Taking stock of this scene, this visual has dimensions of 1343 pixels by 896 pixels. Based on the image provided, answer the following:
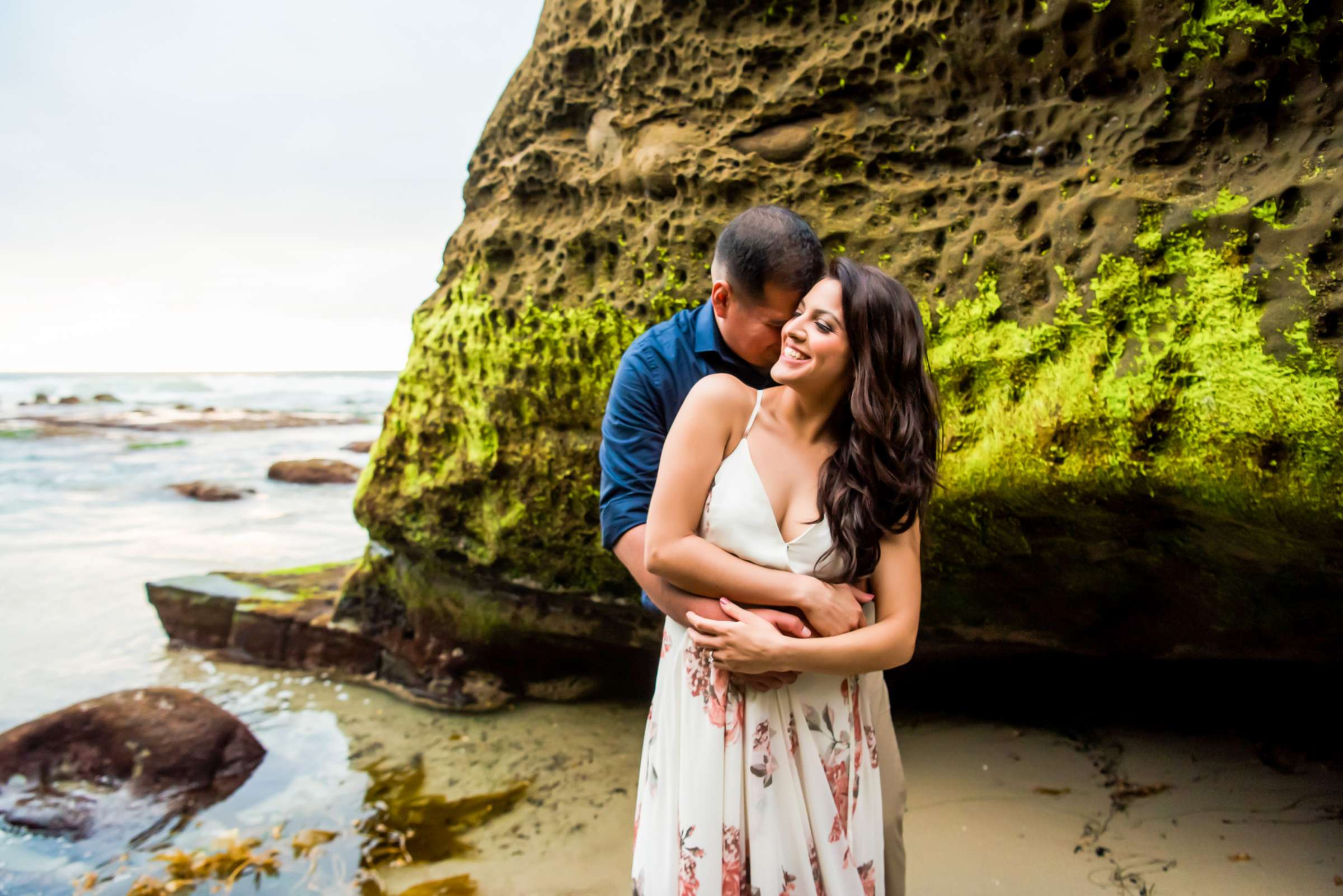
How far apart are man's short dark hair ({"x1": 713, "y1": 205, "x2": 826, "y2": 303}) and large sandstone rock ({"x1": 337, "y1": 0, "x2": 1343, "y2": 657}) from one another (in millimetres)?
1064

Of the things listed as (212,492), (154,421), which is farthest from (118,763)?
(154,421)

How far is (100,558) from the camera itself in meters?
9.71

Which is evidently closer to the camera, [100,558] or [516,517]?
[516,517]

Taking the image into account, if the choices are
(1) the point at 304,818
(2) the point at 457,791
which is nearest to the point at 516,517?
(2) the point at 457,791

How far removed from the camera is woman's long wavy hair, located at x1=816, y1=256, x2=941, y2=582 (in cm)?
178

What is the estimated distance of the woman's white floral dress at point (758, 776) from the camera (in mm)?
1767

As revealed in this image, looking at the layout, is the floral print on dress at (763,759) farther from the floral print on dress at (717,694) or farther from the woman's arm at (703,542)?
the woman's arm at (703,542)

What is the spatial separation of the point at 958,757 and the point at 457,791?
85.8 inches

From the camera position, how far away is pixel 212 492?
13.5m

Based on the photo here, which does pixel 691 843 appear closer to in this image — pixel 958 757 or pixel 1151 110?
pixel 958 757

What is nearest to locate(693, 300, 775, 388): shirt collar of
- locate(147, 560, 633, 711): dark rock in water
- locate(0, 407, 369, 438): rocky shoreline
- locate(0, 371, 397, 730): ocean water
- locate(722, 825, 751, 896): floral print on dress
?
locate(722, 825, 751, 896): floral print on dress

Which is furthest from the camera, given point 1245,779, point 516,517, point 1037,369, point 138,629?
point 138,629

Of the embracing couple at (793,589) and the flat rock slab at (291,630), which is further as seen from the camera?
the flat rock slab at (291,630)

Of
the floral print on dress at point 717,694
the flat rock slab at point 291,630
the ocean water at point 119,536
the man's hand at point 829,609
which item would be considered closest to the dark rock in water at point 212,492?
the ocean water at point 119,536
